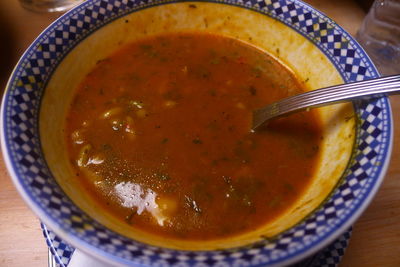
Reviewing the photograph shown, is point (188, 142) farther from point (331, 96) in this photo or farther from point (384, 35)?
point (384, 35)

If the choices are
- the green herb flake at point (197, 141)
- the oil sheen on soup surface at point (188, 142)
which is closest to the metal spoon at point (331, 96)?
the oil sheen on soup surface at point (188, 142)

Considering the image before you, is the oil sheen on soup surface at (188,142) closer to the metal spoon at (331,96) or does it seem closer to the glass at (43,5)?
Answer: the metal spoon at (331,96)

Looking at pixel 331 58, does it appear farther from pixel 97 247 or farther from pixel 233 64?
pixel 97 247

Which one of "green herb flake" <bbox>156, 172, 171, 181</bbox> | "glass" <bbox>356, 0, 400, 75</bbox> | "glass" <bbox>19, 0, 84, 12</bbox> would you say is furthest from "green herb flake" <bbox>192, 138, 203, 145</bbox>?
"glass" <bbox>19, 0, 84, 12</bbox>

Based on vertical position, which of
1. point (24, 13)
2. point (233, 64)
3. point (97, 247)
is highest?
point (233, 64)

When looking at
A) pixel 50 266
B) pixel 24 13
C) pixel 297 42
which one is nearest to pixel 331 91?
pixel 297 42

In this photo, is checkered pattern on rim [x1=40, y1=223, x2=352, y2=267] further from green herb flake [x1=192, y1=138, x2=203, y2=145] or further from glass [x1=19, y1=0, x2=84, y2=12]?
glass [x1=19, y1=0, x2=84, y2=12]
